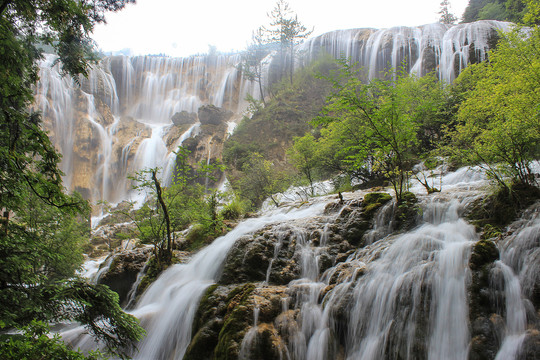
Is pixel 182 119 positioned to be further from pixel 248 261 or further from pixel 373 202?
pixel 373 202

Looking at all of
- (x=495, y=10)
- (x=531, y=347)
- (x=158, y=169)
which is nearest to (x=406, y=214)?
(x=531, y=347)

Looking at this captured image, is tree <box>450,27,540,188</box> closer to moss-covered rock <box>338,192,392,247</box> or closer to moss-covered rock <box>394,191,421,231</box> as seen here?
moss-covered rock <box>394,191,421,231</box>

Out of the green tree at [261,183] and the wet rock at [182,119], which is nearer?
the green tree at [261,183]

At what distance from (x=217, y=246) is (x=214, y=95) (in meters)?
41.1

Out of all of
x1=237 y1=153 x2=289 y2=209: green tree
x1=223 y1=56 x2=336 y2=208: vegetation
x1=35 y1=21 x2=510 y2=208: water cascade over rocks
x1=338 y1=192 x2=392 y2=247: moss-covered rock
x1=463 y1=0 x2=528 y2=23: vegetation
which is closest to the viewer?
x1=338 y1=192 x2=392 y2=247: moss-covered rock

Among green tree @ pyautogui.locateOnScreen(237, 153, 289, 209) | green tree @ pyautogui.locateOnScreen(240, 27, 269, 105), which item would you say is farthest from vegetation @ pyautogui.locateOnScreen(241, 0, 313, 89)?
green tree @ pyautogui.locateOnScreen(237, 153, 289, 209)

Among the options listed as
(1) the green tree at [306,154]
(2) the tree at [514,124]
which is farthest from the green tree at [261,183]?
(2) the tree at [514,124]

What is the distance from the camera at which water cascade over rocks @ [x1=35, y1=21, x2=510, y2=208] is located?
25.7m

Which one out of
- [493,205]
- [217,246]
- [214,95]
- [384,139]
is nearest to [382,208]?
A: [384,139]

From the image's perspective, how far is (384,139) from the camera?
6883 millimetres

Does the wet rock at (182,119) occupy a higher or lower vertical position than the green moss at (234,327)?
higher

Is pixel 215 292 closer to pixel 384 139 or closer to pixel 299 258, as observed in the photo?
pixel 299 258

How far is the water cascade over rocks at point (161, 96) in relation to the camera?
25.7 m

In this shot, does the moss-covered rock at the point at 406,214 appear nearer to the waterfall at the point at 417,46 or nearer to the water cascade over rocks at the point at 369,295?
the water cascade over rocks at the point at 369,295
